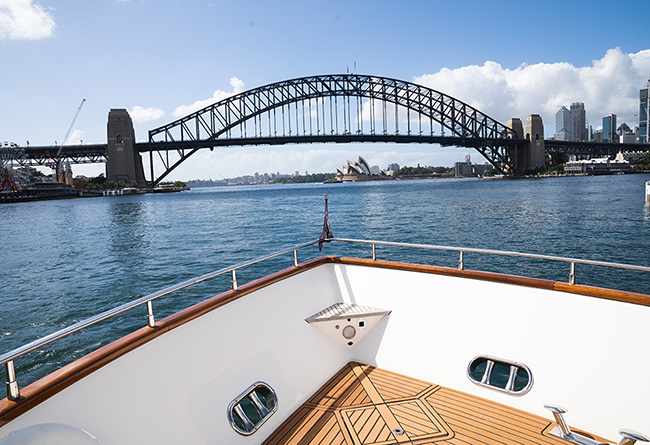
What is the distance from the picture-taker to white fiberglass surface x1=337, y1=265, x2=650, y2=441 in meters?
2.50

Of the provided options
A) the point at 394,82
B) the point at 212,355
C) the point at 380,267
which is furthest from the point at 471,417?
the point at 394,82

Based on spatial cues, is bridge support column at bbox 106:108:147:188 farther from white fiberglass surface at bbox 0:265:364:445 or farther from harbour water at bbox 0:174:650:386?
white fiberglass surface at bbox 0:265:364:445

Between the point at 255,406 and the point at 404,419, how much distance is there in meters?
1.15

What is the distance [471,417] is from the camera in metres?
2.84

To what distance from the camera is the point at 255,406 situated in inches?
110

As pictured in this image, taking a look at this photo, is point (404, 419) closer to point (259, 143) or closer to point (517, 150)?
point (259, 143)

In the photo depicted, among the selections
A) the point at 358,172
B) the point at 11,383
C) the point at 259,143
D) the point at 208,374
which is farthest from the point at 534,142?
the point at 11,383

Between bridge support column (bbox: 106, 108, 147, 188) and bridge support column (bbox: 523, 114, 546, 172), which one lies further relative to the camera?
bridge support column (bbox: 523, 114, 546, 172)

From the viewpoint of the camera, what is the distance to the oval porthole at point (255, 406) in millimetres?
2611

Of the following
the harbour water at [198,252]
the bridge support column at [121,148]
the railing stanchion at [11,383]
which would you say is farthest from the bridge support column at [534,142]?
the railing stanchion at [11,383]

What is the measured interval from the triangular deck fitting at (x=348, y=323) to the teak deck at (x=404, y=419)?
0.48m

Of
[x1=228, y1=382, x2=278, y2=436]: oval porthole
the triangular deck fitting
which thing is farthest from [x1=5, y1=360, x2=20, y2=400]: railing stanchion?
the triangular deck fitting

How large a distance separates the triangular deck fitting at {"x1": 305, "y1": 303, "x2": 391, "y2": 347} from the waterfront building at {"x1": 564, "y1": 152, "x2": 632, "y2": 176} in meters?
114

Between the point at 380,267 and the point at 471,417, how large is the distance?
1540 mm
